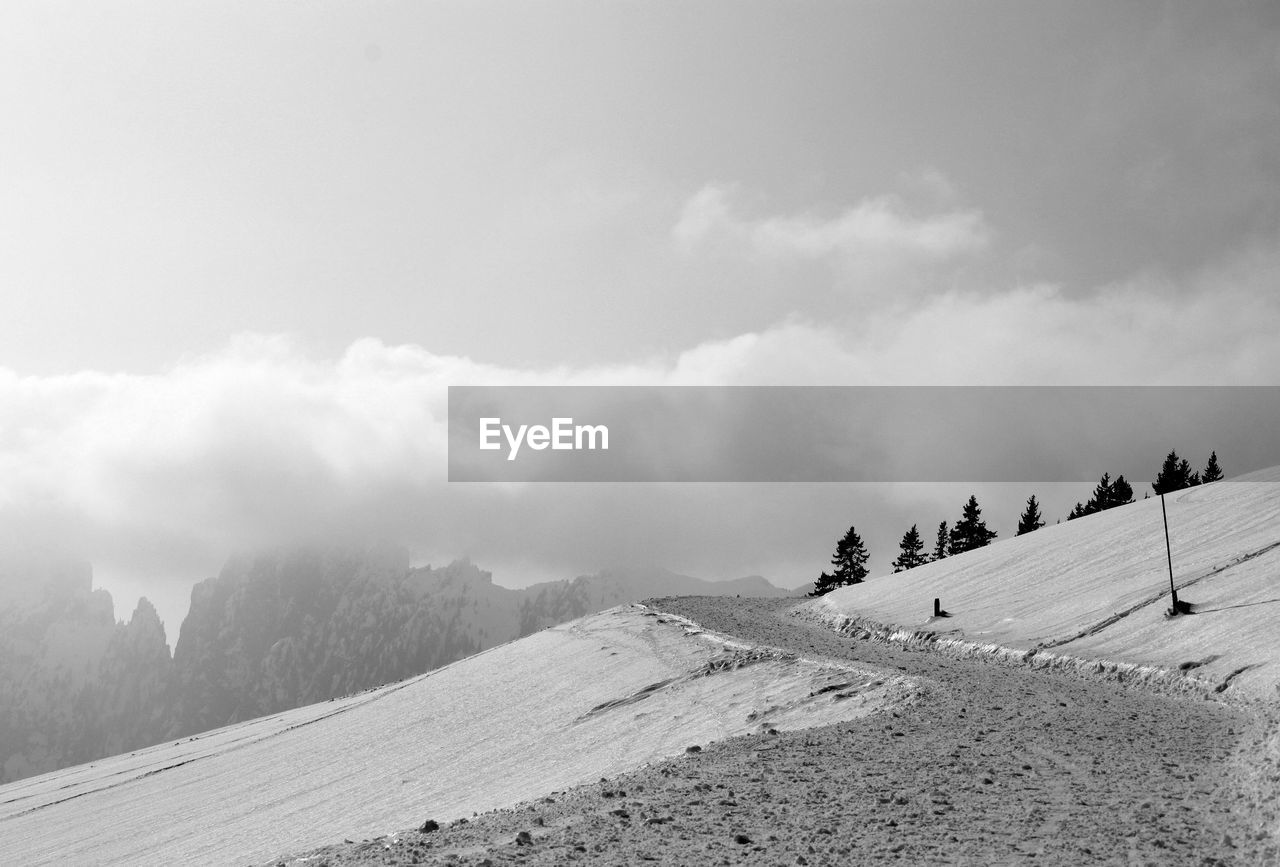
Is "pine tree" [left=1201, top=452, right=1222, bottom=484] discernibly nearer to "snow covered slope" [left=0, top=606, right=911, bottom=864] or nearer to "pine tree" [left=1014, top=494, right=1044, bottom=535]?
"pine tree" [left=1014, top=494, right=1044, bottom=535]

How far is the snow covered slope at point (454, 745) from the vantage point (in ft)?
77.5

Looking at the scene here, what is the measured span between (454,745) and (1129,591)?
27.6m

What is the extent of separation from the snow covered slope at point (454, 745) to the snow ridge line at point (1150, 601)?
33.8 ft

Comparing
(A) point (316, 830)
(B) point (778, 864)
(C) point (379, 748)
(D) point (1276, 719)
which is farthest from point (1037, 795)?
(C) point (379, 748)

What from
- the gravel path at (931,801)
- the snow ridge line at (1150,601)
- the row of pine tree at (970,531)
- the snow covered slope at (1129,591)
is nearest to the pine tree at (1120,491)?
the row of pine tree at (970,531)

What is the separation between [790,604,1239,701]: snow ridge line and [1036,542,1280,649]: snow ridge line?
1.42 m

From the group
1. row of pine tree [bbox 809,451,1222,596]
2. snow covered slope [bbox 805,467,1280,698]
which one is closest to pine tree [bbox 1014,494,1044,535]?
row of pine tree [bbox 809,451,1222,596]

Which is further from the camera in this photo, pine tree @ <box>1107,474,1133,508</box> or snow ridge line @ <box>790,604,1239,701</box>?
pine tree @ <box>1107,474,1133,508</box>

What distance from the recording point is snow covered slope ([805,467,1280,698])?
84.7ft

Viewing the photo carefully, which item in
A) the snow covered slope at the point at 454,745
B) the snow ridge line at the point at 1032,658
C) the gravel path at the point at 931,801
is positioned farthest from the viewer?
the snow covered slope at the point at 454,745

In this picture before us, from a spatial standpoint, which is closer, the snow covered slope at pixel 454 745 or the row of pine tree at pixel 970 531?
the snow covered slope at pixel 454 745

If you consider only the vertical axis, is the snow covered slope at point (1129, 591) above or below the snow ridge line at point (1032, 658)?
above

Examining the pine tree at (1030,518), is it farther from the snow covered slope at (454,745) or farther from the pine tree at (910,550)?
the snow covered slope at (454,745)

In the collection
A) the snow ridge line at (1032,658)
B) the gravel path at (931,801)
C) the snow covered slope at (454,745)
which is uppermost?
the gravel path at (931,801)
